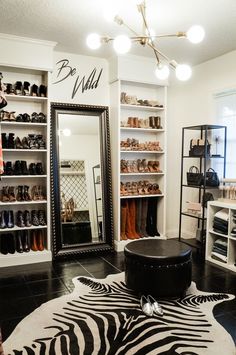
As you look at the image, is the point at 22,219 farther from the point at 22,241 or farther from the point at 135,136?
the point at 135,136

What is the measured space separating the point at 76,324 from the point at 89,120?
2.77 metres

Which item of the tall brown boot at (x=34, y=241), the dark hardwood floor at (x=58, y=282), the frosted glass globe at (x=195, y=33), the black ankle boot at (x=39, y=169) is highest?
the frosted glass globe at (x=195, y=33)

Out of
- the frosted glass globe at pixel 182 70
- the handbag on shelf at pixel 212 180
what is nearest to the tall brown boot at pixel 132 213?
the handbag on shelf at pixel 212 180

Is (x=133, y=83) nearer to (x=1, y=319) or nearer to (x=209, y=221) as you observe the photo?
(x=209, y=221)

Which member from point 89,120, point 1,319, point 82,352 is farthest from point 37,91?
point 82,352

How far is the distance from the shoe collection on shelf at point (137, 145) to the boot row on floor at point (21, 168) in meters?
1.20

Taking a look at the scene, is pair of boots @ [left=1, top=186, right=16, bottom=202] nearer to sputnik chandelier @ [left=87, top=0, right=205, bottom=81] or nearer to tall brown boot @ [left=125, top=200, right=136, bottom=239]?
tall brown boot @ [left=125, top=200, right=136, bottom=239]

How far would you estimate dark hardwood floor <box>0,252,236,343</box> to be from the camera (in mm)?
2572

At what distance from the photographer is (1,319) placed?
2473 millimetres

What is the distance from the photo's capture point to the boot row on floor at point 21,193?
3.85 meters

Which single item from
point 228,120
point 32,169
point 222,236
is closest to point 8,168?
point 32,169

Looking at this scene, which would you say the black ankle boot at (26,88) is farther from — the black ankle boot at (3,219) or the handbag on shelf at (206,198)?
the handbag on shelf at (206,198)

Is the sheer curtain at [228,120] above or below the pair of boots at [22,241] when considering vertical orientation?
above

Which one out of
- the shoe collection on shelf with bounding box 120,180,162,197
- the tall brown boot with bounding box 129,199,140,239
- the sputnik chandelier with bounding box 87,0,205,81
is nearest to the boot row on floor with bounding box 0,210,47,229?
the shoe collection on shelf with bounding box 120,180,162,197
